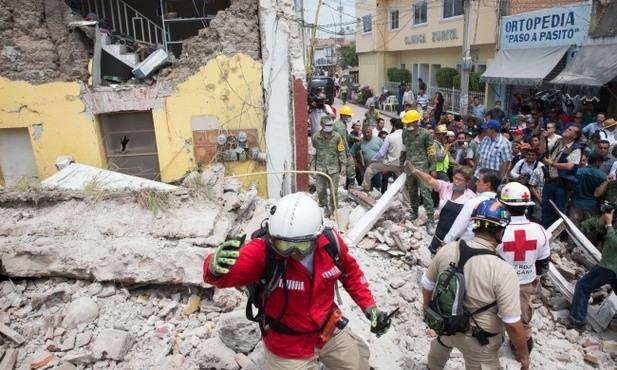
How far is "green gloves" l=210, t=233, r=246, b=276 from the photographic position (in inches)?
102

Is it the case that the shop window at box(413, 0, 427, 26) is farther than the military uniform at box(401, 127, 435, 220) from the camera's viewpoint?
Yes

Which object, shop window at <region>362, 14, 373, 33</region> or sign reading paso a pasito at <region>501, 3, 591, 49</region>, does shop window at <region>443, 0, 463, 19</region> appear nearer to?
sign reading paso a pasito at <region>501, 3, 591, 49</region>

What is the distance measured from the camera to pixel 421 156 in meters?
6.78

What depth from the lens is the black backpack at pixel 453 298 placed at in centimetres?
305

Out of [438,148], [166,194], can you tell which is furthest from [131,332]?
[438,148]

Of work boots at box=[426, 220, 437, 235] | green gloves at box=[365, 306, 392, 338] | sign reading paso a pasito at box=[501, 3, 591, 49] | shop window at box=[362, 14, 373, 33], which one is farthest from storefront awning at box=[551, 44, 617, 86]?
shop window at box=[362, 14, 373, 33]

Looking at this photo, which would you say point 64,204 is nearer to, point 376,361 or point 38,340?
point 38,340

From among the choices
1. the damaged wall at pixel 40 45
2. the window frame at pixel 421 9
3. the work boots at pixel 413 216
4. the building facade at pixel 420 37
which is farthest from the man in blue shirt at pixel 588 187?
the window frame at pixel 421 9

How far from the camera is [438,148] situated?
7438mm

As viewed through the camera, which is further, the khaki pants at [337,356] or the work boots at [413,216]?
the work boots at [413,216]

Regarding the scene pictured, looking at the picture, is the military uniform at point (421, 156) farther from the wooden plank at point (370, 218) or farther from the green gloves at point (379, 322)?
the green gloves at point (379, 322)

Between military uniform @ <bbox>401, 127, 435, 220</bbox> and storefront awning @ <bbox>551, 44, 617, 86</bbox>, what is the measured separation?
7.59 m

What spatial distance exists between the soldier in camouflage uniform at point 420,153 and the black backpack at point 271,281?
13.2 feet

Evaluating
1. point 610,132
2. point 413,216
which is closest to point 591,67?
point 610,132
